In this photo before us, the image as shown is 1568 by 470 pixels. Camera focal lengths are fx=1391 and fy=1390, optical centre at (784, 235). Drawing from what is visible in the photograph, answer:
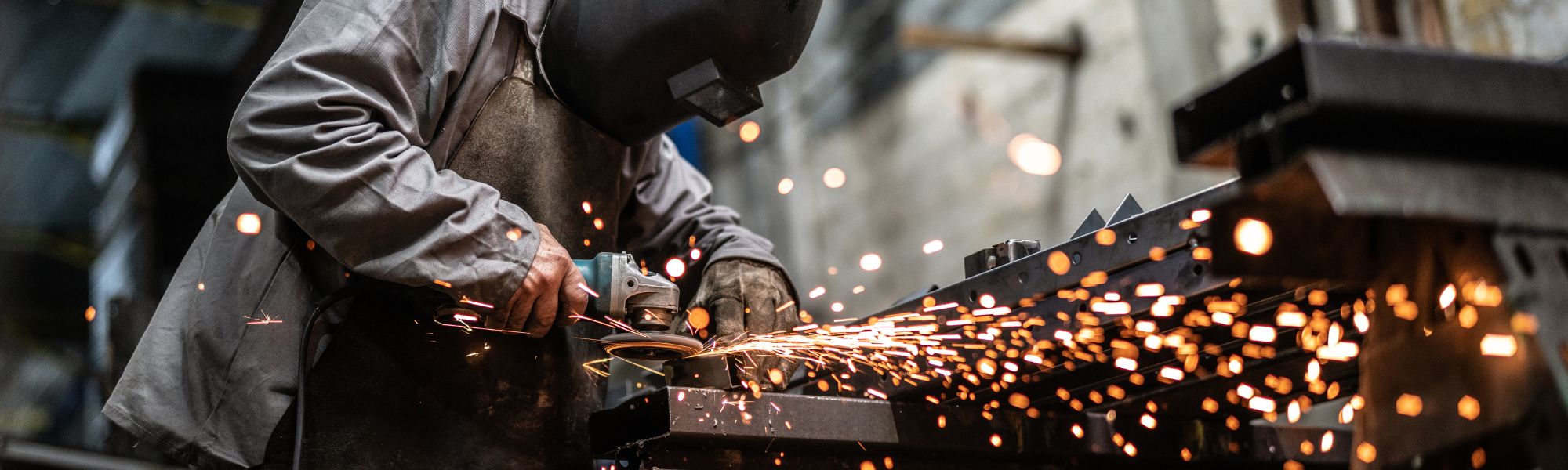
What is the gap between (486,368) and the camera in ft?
7.29

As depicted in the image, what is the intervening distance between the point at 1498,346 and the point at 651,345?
117 centimetres

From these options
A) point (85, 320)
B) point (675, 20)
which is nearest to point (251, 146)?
point (675, 20)

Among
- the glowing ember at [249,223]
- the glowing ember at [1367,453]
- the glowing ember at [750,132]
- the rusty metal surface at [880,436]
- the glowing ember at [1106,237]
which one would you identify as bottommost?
the glowing ember at [750,132]

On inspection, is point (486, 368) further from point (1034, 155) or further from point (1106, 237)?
point (1034, 155)

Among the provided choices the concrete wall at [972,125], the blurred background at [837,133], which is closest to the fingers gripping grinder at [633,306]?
the blurred background at [837,133]

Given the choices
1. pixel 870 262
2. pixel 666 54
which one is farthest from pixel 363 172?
→ pixel 870 262

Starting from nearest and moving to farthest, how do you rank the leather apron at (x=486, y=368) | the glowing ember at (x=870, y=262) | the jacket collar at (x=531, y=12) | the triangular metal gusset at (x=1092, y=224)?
the triangular metal gusset at (x=1092, y=224)
the leather apron at (x=486, y=368)
the jacket collar at (x=531, y=12)
the glowing ember at (x=870, y=262)

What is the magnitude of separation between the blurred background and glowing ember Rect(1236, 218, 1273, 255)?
3.60m

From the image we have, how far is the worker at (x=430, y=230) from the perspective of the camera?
1.95 metres

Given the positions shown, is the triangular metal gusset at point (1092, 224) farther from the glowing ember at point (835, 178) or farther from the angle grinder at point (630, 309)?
the glowing ember at point (835, 178)


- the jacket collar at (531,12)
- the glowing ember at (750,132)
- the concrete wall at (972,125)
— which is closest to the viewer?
the jacket collar at (531,12)

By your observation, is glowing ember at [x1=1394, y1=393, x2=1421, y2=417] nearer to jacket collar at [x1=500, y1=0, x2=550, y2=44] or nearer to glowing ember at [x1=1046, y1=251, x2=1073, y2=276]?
glowing ember at [x1=1046, y1=251, x2=1073, y2=276]

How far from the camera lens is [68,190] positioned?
32.4 ft

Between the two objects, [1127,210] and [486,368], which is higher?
[1127,210]
